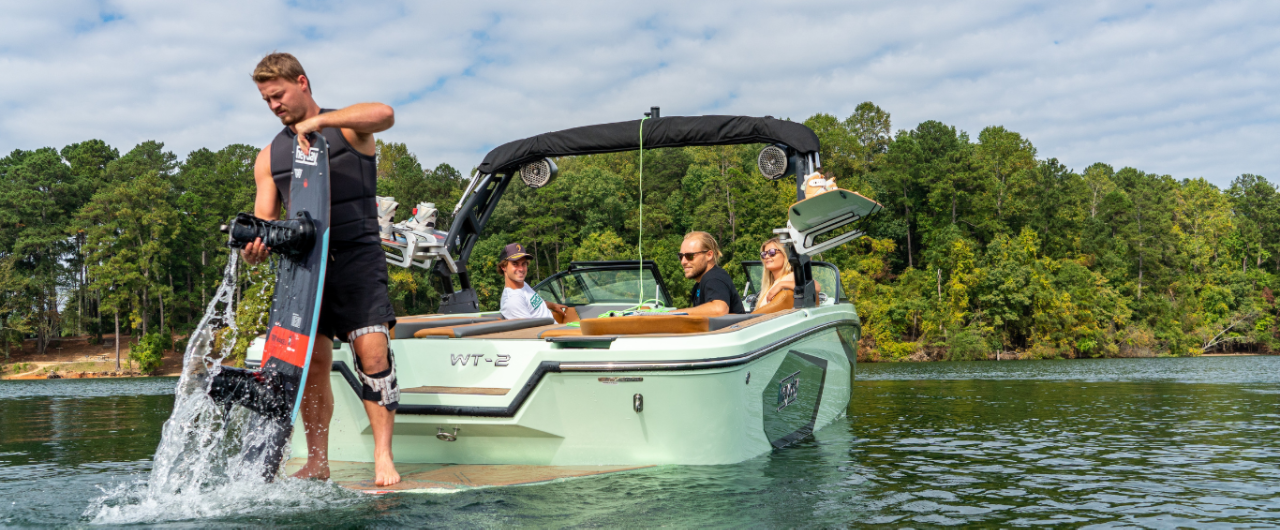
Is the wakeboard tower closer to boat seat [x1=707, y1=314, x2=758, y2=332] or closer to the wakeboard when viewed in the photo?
boat seat [x1=707, y1=314, x2=758, y2=332]

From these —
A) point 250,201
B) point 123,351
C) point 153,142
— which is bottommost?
point 123,351

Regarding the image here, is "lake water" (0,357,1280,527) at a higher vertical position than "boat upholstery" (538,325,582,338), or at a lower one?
lower

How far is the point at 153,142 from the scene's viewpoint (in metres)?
67.5

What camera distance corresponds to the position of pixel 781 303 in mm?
5691

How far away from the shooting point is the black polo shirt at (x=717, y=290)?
5.33 m

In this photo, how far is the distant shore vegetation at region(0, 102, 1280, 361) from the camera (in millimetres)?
45031

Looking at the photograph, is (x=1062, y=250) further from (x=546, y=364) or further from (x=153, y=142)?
(x=153, y=142)

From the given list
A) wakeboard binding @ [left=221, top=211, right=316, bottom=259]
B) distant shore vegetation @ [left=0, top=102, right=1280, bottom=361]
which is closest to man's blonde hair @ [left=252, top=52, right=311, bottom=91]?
wakeboard binding @ [left=221, top=211, right=316, bottom=259]

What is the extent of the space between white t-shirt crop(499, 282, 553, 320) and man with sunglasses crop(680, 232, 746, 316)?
1218mm

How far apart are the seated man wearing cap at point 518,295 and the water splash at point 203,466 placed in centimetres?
261

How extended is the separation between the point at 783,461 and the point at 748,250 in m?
42.6

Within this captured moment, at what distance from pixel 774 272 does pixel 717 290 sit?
1495mm

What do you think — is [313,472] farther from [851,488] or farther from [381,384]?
[851,488]

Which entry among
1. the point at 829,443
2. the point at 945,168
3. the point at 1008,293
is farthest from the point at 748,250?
the point at 829,443
